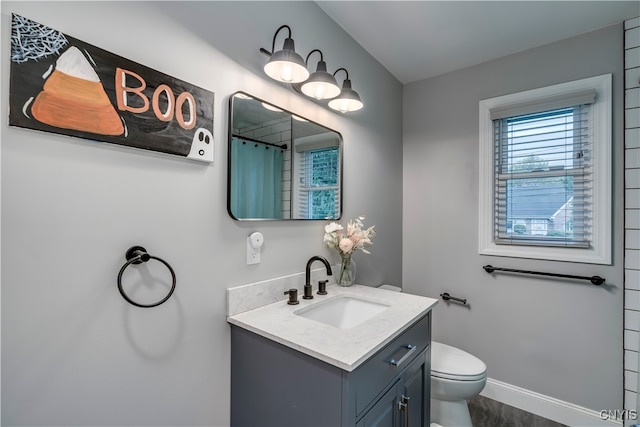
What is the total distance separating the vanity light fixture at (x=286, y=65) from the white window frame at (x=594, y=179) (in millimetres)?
1634

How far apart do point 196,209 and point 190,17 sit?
28.8 inches

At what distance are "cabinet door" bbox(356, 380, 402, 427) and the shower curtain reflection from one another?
878 millimetres

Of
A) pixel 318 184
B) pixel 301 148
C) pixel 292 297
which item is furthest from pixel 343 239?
pixel 301 148

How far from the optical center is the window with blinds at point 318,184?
5.15 feet

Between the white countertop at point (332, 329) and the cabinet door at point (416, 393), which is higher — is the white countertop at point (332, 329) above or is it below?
above

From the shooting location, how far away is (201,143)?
1.10 meters

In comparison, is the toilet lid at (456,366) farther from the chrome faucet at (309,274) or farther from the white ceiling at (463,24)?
the white ceiling at (463,24)

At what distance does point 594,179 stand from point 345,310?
1.83 meters

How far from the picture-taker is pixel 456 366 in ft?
5.50

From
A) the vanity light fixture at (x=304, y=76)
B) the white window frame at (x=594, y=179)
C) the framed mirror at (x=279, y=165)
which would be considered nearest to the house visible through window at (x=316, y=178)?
the framed mirror at (x=279, y=165)

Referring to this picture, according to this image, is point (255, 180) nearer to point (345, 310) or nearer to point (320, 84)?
point (320, 84)

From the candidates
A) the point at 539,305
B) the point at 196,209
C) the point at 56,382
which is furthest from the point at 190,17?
the point at 539,305

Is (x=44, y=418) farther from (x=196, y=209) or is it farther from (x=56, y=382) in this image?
(x=196, y=209)

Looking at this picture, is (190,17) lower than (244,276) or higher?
higher
